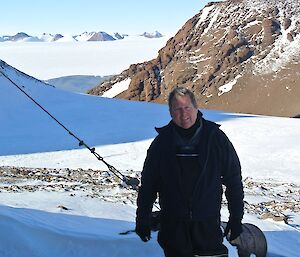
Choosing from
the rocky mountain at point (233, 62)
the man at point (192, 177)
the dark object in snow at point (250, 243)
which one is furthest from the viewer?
the rocky mountain at point (233, 62)

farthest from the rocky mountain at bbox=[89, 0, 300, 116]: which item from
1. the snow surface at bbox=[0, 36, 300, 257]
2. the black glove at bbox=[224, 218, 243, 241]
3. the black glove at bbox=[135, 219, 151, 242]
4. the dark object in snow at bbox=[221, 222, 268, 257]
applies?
the black glove at bbox=[135, 219, 151, 242]

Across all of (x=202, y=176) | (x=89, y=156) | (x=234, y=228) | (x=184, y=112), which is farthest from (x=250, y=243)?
(x=89, y=156)

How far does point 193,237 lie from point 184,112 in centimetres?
78

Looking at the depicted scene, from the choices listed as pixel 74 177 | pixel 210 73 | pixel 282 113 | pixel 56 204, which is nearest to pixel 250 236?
pixel 56 204

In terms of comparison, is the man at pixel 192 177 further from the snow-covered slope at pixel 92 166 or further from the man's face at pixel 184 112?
the snow-covered slope at pixel 92 166

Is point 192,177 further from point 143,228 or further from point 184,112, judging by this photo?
point 143,228

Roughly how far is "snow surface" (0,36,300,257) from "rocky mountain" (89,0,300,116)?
49.6 metres

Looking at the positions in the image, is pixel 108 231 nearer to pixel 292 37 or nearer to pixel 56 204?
pixel 56 204

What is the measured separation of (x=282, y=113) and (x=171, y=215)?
75242 millimetres

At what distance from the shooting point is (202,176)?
3.35 metres

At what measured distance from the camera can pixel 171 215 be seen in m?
3.44

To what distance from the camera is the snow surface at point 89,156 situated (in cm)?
511

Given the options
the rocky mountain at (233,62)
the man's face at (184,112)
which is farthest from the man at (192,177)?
the rocky mountain at (233,62)

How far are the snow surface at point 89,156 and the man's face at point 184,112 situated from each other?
84.1 inches
